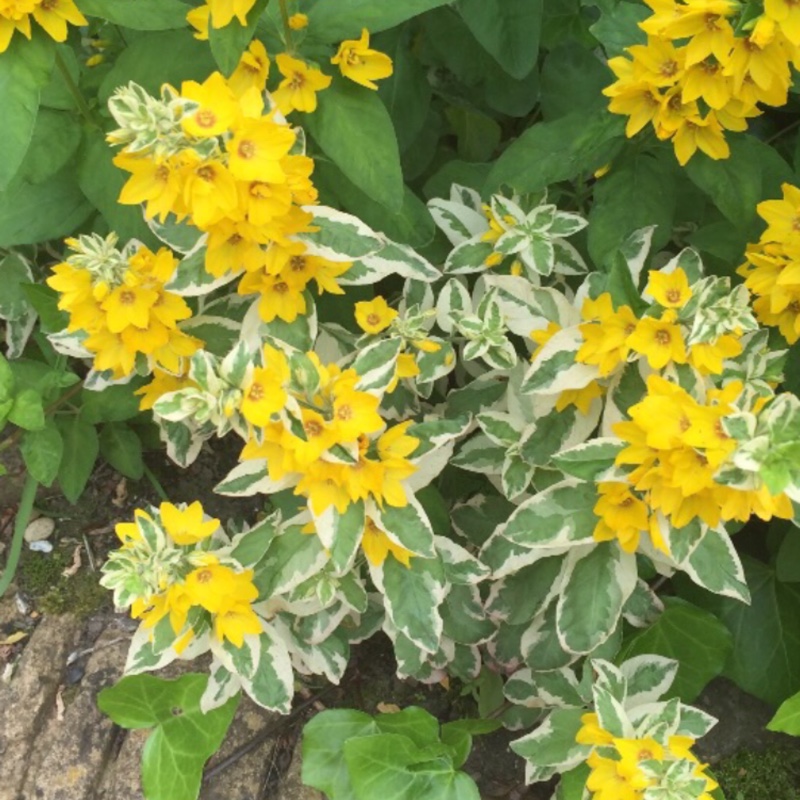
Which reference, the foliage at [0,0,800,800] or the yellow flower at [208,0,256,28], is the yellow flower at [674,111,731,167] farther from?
the yellow flower at [208,0,256,28]

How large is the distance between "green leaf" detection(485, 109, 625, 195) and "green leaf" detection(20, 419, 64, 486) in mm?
862

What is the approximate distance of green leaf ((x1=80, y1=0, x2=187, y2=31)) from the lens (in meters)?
1.29

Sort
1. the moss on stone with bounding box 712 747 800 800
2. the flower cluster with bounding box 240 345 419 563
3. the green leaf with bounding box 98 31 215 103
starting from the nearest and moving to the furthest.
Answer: the flower cluster with bounding box 240 345 419 563
the green leaf with bounding box 98 31 215 103
the moss on stone with bounding box 712 747 800 800

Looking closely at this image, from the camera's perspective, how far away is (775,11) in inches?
44.1

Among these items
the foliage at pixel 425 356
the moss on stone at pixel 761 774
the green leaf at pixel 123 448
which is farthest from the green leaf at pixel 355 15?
the moss on stone at pixel 761 774

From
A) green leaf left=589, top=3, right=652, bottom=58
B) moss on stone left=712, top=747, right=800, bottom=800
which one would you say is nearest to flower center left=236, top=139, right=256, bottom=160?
green leaf left=589, top=3, right=652, bottom=58

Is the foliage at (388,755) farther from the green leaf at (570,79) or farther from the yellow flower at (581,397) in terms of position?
the green leaf at (570,79)

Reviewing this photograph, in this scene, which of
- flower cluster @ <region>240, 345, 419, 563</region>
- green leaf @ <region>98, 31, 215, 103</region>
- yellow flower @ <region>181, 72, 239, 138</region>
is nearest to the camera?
yellow flower @ <region>181, 72, 239, 138</region>

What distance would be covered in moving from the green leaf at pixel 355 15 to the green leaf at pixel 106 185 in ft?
1.29

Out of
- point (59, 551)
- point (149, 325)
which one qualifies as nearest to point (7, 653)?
point (59, 551)

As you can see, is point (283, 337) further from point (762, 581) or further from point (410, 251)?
point (762, 581)

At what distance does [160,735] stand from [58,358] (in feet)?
2.35

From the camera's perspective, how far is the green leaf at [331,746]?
1603 mm

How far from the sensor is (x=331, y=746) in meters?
1.63
